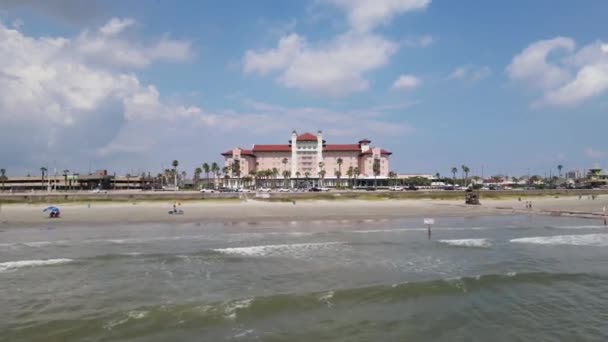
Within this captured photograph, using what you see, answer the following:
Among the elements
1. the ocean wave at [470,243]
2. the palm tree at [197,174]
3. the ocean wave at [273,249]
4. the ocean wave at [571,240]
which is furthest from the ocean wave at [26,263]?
the palm tree at [197,174]

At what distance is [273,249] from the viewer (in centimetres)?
2205

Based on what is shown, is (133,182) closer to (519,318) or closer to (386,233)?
(386,233)

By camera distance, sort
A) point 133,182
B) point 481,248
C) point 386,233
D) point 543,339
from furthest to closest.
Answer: point 133,182 < point 386,233 < point 481,248 < point 543,339

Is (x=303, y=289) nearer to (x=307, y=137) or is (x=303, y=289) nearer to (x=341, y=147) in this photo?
(x=307, y=137)

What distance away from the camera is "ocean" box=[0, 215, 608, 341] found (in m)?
10.0

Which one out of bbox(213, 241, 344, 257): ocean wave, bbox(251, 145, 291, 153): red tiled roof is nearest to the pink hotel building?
bbox(251, 145, 291, 153): red tiled roof

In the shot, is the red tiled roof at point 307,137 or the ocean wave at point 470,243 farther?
the red tiled roof at point 307,137

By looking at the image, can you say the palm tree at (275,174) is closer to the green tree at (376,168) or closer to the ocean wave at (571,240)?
the green tree at (376,168)

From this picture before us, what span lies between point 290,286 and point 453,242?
14308 millimetres

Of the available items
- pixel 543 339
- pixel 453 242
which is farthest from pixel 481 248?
pixel 543 339

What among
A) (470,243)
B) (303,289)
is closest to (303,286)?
(303,289)

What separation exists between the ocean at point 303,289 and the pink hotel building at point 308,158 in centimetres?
13192

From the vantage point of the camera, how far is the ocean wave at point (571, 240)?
24.3m

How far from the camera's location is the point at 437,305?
476 inches
